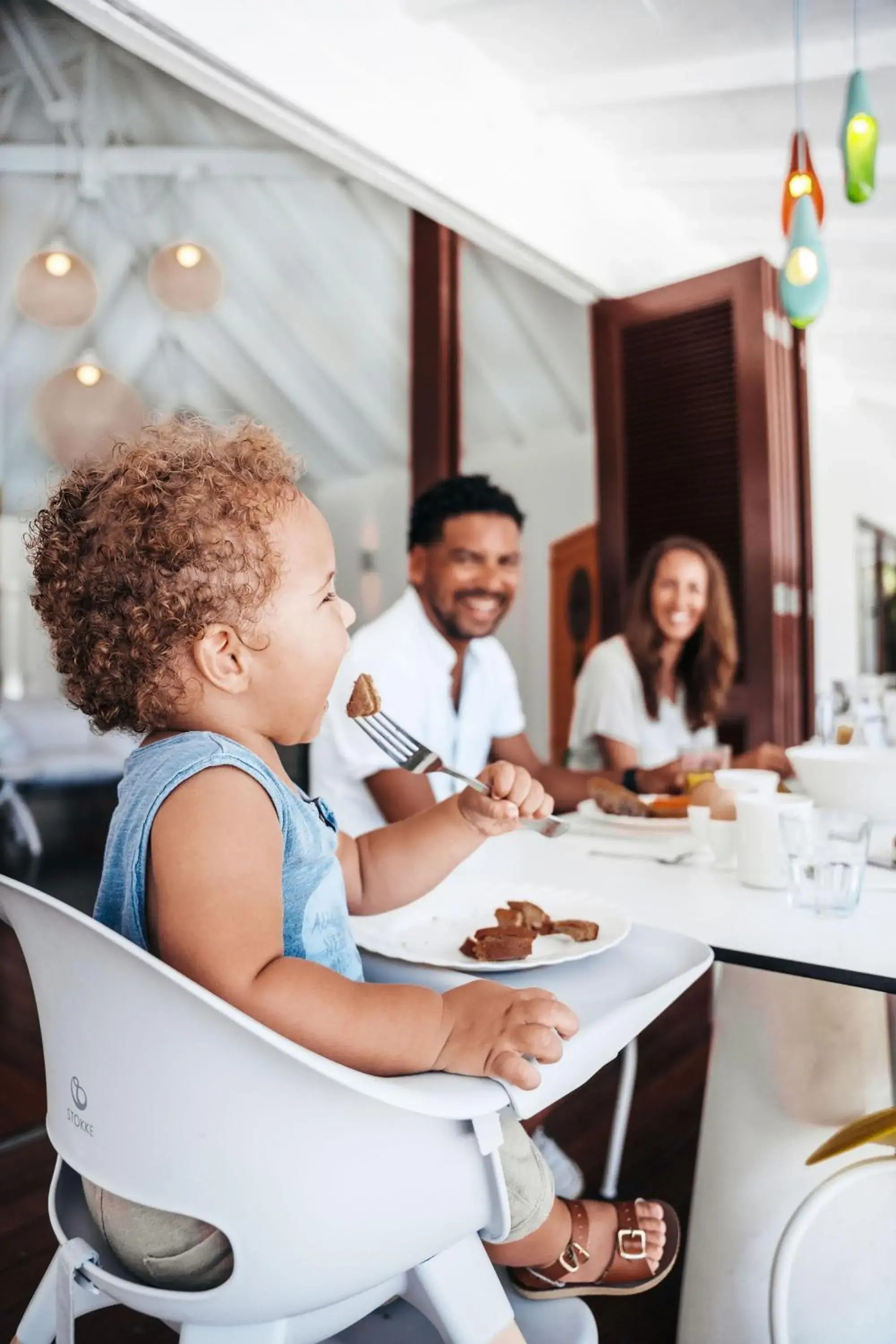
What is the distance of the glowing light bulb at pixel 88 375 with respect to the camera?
265 centimetres

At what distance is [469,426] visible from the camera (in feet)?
13.5

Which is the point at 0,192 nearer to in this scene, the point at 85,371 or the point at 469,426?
the point at 85,371

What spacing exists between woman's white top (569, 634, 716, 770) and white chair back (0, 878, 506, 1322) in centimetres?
230

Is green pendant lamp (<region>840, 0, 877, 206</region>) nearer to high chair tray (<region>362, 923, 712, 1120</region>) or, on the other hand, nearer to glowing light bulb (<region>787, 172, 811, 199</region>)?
glowing light bulb (<region>787, 172, 811, 199</region>)

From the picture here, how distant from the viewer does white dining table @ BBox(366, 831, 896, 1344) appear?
107cm

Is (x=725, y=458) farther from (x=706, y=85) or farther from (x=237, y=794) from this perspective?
(x=237, y=794)

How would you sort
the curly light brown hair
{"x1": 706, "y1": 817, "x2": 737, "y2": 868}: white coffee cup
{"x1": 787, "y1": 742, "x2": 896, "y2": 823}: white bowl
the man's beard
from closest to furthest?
the curly light brown hair < {"x1": 706, "y1": 817, "x2": 737, "y2": 868}: white coffee cup < {"x1": 787, "y1": 742, "x2": 896, "y2": 823}: white bowl < the man's beard

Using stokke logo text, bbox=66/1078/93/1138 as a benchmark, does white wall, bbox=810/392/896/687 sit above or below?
above

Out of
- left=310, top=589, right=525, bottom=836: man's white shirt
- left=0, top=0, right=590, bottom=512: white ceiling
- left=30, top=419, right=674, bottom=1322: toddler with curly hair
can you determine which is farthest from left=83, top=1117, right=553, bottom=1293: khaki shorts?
left=0, top=0, right=590, bottom=512: white ceiling

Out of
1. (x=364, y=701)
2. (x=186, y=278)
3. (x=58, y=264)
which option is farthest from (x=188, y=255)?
(x=364, y=701)

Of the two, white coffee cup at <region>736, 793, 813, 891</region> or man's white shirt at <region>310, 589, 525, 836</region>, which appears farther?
man's white shirt at <region>310, 589, 525, 836</region>

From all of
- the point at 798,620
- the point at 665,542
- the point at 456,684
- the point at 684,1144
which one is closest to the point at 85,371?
the point at 456,684

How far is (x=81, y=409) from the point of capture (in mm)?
2643

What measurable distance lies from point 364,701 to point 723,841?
53 cm
